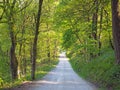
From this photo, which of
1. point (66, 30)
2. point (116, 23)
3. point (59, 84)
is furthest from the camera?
point (66, 30)

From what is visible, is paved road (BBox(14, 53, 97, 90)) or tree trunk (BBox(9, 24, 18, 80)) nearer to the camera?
paved road (BBox(14, 53, 97, 90))

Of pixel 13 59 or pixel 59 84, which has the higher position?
pixel 13 59

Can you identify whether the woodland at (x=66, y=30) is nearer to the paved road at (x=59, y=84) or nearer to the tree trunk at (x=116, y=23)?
the paved road at (x=59, y=84)

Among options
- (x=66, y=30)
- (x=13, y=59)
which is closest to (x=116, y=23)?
(x=13, y=59)

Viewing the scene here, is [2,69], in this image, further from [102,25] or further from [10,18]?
[10,18]

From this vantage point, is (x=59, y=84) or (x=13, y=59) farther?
(x=13, y=59)

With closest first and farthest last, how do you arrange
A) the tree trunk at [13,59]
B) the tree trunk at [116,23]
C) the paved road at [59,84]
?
the tree trunk at [116,23], the paved road at [59,84], the tree trunk at [13,59]

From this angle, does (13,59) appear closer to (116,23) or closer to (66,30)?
(66,30)

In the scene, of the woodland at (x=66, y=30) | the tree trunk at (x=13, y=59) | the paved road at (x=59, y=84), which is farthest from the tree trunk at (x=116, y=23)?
the tree trunk at (x=13, y=59)

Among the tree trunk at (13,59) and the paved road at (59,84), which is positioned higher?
the tree trunk at (13,59)

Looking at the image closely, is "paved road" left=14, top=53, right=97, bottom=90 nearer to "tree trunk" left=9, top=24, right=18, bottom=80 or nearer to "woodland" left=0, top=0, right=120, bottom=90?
"woodland" left=0, top=0, right=120, bottom=90

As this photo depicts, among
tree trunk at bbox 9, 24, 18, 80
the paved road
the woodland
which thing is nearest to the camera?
the paved road

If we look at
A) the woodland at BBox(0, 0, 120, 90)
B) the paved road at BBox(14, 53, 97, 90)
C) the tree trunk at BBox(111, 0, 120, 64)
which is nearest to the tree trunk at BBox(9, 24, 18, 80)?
the woodland at BBox(0, 0, 120, 90)

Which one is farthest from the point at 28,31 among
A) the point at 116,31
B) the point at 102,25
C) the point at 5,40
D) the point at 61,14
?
the point at 116,31
